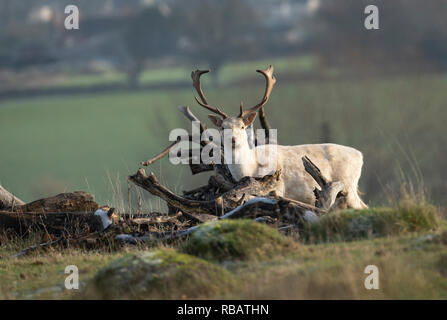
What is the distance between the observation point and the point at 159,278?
704 centimetres

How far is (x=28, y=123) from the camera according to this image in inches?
3285

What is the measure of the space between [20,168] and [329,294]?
6457cm

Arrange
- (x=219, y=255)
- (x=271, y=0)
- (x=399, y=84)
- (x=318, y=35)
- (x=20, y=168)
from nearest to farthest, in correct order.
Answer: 1. (x=219, y=255)
2. (x=399, y=84)
3. (x=20, y=168)
4. (x=318, y=35)
5. (x=271, y=0)

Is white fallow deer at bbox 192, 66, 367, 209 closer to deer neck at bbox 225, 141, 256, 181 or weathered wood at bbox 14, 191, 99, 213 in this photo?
deer neck at bbox 225, 141, 256, 181

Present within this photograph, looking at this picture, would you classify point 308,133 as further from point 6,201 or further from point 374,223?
point 374,223

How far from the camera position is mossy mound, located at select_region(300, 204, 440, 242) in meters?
8.54

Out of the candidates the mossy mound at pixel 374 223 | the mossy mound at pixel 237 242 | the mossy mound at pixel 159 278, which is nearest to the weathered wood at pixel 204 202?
the mossy mound at pixel 374 223

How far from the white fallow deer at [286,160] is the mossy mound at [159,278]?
13.2 feet

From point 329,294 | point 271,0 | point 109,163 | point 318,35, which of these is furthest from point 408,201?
point 271,0

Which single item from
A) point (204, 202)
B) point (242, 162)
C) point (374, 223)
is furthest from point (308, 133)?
point (374, 223)

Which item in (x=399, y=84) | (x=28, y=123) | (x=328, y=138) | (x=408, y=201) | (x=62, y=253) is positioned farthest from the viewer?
(x=28, y=123)

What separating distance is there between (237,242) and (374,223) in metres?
1.89

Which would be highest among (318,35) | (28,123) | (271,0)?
(271,0)
